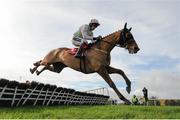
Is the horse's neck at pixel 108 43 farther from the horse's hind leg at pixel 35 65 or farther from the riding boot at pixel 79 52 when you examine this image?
the horse's hind leg at pixel 35 65

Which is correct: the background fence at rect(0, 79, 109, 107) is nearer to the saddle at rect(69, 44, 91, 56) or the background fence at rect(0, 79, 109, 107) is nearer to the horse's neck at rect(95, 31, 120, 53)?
the saddle at rect(69, 44, 91, 56)

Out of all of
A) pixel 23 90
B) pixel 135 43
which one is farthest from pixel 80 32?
pixel 23 90

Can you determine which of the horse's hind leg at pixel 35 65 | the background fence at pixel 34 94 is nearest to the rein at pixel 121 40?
the horse's hind leg at pixel 35 65

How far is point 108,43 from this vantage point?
15.8m

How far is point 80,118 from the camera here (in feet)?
40.9

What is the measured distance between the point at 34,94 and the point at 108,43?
767cm

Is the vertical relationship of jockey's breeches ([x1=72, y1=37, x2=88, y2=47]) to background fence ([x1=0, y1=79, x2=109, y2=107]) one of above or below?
above

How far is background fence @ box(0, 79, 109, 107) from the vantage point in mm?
19156

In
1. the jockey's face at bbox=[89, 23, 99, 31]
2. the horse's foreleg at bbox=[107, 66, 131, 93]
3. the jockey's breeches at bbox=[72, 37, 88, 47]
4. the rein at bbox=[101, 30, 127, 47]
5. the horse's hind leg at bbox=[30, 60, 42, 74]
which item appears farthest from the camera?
the horse's hind leg at bbox=[30, 60, 42, 74]

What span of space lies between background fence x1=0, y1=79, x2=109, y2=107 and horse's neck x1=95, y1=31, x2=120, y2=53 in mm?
5173

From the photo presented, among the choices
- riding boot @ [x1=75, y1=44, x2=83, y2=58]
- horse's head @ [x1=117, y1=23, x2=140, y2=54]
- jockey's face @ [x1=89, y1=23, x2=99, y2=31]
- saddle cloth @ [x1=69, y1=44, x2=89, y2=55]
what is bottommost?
riding boot @ [x1=75, y1=44, x2=83, y2=58]

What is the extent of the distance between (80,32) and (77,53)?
0.89 m

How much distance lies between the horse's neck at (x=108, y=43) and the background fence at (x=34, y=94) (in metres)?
5.17

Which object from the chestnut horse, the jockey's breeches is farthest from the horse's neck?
the jockey's breeches
